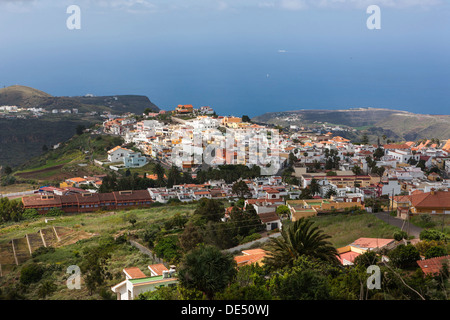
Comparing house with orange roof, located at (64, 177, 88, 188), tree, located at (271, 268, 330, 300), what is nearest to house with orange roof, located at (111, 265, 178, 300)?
tree, located at (271, 268, 330, 300)

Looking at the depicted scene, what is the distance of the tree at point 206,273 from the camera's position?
7398 millimetres

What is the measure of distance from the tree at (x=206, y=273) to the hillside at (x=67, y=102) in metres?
70.0

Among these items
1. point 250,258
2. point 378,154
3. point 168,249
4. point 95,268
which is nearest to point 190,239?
point 168,249

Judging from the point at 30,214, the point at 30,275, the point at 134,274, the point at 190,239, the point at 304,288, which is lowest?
the point at 30,214

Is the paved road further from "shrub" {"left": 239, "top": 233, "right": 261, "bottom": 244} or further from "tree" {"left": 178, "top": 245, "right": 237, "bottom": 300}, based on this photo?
"tree" {"left": 178, "top": 245, "right": 237, "bottom": 300}

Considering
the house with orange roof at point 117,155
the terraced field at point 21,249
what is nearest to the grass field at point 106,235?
the terraced field at point 21,249

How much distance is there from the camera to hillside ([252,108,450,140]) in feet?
222

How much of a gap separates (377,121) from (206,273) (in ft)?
252

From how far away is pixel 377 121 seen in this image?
79.4m

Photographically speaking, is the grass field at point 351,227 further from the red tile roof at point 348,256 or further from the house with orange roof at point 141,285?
the house with orange roof at point 141,285

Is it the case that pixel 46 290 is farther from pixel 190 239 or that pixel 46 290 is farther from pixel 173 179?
pixel 173 179
